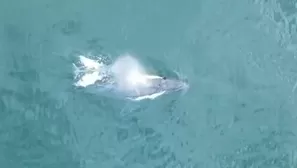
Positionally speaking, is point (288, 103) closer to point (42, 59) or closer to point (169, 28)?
point (169, 28)

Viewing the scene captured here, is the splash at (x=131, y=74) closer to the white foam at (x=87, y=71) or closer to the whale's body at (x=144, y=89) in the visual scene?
the whale's body at (x=144, y=89)

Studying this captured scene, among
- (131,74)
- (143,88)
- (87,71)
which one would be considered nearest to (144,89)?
(143,88)

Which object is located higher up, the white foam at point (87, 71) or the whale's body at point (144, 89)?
the white foam at point (87, 71)

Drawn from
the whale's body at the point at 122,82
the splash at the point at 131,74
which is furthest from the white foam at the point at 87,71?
the splash at the point at 131,74

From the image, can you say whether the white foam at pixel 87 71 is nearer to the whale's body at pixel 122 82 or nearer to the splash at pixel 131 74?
the whale's body at pixel 122 82

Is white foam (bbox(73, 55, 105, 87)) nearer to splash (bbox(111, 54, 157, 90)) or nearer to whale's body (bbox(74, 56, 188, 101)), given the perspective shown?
whale's body (bbox(74, 56, 188, 101))

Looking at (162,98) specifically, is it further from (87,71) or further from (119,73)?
(87,71)
